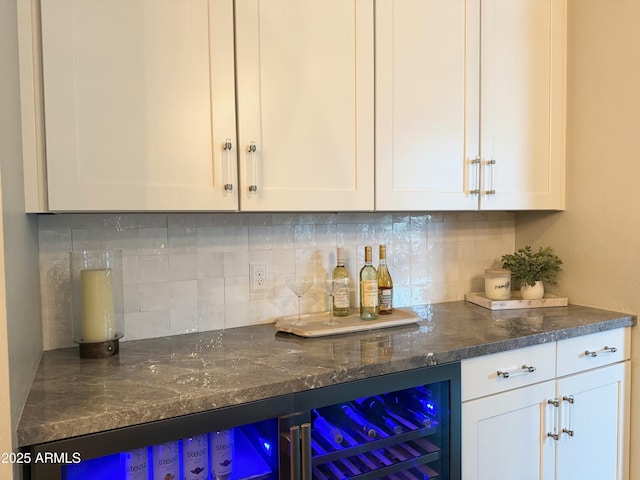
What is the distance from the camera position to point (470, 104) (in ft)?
5.80

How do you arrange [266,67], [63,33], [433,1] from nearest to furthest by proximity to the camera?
[63,33]
[266,67]
[433,1]

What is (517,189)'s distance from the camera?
1.91m

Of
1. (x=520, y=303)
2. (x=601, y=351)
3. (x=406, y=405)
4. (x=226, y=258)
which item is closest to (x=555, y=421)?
(x=601, y=351)

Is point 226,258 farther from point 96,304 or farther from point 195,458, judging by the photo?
point 195,458

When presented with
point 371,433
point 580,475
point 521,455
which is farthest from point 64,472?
point 580,475

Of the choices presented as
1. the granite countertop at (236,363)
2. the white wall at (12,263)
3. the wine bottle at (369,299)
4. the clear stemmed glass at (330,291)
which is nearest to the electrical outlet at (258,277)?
the granite countertop at (236,363)

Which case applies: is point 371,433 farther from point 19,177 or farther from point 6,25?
point 6,25

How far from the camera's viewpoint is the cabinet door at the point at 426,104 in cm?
159

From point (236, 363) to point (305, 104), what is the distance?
32.8 inches

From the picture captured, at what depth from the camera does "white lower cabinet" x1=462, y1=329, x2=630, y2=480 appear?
57.5 inches

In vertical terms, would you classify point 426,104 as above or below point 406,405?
above

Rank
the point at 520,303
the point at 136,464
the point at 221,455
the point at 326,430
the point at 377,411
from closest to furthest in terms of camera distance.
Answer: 1. the point at 136,464
2. the point at 221,455
3. the point at 326,430
4. the point at 377,411
5. the point at 520,303

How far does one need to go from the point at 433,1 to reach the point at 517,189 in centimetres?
83

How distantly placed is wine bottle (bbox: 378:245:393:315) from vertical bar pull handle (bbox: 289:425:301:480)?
77 cm
